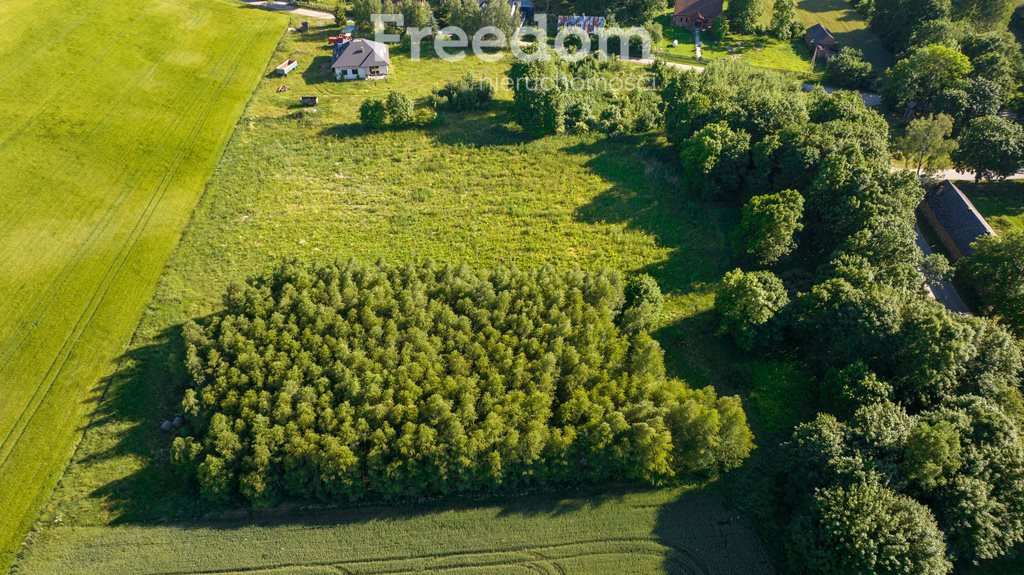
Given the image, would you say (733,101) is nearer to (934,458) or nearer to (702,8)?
(934,458)

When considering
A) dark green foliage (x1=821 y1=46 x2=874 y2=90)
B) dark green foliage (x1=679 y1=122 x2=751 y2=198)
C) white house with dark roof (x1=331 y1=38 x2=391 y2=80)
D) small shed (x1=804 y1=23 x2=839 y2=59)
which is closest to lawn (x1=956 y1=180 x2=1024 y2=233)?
dark green foliage (x1=821 y1=46 x2=874 y2=90)

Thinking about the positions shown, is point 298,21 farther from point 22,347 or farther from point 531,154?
point 22,347

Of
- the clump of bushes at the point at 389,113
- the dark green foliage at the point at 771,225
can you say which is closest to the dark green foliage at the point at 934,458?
the dark green foliage at the point at 771,225

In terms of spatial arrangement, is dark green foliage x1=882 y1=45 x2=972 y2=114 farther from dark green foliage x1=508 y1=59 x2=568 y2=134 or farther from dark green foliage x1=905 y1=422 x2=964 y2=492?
dark green foliage x1=905 y1=422 x2=964 y2=492

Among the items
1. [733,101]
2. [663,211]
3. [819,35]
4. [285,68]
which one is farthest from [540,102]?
[819,35]

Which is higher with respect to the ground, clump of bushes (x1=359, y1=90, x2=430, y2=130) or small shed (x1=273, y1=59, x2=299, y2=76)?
small shed (x1=273, y1=59, x2=299, y2=76)

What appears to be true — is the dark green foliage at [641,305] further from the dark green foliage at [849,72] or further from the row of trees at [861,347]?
the dark green foliage at [849,72]
